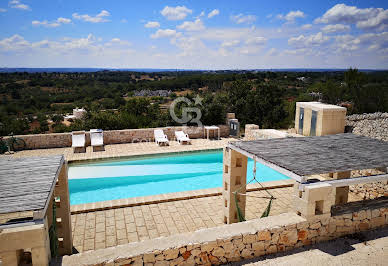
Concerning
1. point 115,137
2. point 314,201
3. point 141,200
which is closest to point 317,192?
point 314,201

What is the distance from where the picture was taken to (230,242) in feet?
11.6

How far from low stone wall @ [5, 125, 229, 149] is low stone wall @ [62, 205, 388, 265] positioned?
1068cm

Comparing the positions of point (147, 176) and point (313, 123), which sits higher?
point (313, 123)

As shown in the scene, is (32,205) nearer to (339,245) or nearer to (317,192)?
(317,192)

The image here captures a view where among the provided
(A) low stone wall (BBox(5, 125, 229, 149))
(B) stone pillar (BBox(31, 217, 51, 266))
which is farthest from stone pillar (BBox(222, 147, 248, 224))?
(A) low stone wall (BBox(5, 125, 229, 149))

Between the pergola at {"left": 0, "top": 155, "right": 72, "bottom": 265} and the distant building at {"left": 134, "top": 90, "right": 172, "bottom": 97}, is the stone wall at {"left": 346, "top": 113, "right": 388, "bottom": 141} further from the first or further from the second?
the distant building at {"left": 134, "top": 90, "right": 172, "bottom": 97}

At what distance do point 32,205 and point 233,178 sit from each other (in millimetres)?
3652

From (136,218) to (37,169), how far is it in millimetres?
3027

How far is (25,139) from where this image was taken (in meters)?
12.6

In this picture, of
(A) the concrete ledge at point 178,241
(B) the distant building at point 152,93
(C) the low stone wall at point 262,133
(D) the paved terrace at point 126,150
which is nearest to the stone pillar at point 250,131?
(C) the low stone wall at point 262,133

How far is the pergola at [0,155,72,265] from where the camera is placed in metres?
2.70

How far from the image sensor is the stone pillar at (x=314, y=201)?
12.3ft

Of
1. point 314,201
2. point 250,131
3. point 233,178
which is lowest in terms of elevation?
point 250,131

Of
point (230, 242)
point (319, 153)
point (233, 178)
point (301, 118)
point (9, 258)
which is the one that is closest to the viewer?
point (9, 258)
